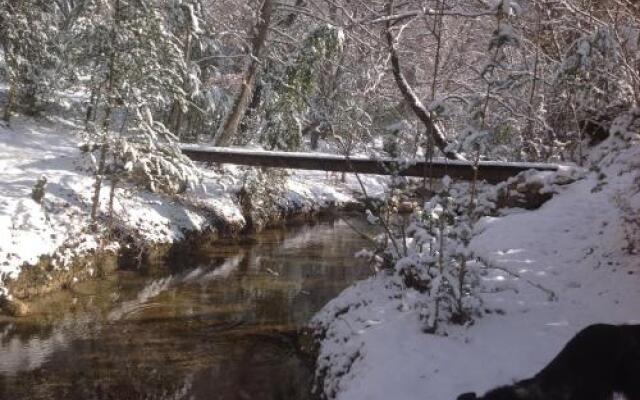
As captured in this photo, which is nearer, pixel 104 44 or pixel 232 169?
pixel 104 44

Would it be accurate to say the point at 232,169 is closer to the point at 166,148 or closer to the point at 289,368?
the point at 166,148

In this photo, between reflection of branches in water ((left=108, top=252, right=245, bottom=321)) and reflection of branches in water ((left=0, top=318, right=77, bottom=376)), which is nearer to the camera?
reflection of branches in water ((left=0, top=318, right=77, bottom=376))

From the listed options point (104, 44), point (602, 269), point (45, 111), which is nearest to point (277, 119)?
point (104, 44)

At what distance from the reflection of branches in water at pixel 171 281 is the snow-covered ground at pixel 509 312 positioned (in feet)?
11.2

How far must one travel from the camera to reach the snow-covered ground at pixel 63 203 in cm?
994

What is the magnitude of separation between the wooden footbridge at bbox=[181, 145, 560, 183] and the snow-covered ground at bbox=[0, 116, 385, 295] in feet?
4.54

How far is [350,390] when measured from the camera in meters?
5.29

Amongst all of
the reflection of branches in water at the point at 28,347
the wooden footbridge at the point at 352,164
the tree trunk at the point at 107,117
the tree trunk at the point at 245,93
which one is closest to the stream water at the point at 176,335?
the reflection of branches in water at the point at 28,347

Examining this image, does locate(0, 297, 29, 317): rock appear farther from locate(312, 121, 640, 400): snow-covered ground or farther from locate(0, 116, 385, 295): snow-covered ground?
locate(312, 121, 640, 400): snow-covered ground

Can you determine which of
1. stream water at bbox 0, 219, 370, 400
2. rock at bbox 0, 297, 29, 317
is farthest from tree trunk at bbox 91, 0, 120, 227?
rock at bbox 0, 297, 29, 317

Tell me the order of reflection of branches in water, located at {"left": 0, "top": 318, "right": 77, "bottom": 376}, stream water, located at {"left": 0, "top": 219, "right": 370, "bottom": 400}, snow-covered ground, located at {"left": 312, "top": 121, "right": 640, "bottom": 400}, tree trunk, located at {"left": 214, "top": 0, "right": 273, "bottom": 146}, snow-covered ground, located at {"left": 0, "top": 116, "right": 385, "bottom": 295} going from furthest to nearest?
1. tree trunk, located at {"left": 214, "top": 0, "right": 273, "bottom": 146}
2. snow-covered ground, located at {"left": 0, "top": 116, "right": 385, "bottom": 295}
3. reflection of branches in water, located at {"left": 0, "top": 318, "right": 77, "bottom": 376}
4. stream water, located at {"left": 0, "top": 219, "right": 370, "bottom": 400}
5. snow-covered ground, located at {"left": 312, "top": 121, "right": 640, "bottom": 400}

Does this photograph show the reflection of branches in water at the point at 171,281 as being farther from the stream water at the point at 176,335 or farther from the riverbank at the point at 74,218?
the riverbank at the point at 74,218

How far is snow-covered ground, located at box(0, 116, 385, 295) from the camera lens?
9938mm

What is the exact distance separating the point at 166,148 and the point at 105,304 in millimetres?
3763
